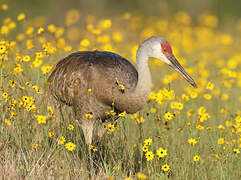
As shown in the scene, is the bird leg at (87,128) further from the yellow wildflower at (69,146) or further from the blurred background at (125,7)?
the blurred background at (125,7)

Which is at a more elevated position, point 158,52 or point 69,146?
point 158,52

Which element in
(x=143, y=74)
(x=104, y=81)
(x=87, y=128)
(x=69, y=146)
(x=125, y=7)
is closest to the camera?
(x=69, y=146)

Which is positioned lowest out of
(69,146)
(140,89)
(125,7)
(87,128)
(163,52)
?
(69,146)

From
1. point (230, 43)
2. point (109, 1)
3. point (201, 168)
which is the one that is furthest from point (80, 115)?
point (109, 1)

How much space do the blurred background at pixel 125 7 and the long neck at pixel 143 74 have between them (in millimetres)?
9131

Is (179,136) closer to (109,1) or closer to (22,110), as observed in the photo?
(22,110)

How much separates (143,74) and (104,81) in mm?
→ 449

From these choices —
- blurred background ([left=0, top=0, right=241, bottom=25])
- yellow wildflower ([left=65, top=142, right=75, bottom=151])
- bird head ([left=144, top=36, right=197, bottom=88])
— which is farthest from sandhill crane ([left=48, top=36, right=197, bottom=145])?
blurred background ([left=0, top=0, right=241, bottom=25])

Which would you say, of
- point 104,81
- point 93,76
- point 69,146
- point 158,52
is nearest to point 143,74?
point 158,52

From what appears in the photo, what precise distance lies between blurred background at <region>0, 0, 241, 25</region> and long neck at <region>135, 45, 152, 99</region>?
913 centimetres

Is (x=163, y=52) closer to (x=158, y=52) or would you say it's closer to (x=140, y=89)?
(x=158, y=52)

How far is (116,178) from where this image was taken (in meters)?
3.80

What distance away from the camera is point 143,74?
4332mm

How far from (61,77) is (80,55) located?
0.32m
